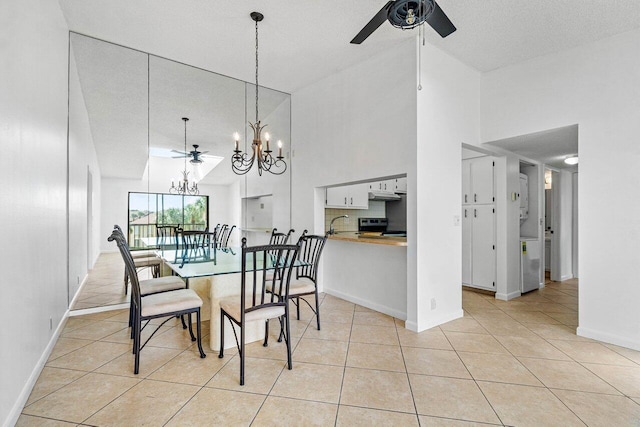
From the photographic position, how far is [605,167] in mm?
2754

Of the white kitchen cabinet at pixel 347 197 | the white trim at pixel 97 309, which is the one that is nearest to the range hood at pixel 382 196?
the white kitchen cabinet at pixel 347 197

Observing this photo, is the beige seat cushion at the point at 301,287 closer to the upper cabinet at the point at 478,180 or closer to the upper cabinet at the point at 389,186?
the upper cabinet at the point at 389,186

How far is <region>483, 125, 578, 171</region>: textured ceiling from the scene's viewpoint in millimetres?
3271

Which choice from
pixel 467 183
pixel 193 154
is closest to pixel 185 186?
pixel 193 154

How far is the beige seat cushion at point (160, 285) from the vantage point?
102 inches

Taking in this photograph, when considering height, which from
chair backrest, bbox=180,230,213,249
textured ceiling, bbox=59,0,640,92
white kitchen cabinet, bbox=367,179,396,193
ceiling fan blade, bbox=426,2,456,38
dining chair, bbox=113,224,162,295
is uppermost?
textured ceiling, bbox=59,0,640,92

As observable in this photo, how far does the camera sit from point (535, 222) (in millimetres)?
4699

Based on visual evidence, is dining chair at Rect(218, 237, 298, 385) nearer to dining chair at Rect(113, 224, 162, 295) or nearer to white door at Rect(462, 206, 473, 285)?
dining chair at Rect(113, 224, 162, 295)

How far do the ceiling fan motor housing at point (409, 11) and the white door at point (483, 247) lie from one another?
3.14 m

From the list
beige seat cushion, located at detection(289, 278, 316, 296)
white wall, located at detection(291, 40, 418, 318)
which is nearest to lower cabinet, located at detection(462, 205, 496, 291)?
white wall, located at detection(291, 40, 418, 318)

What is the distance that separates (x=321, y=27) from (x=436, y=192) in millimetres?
1987

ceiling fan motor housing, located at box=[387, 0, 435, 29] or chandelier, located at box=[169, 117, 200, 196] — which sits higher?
ceiling fan motor housing, located at box=[387, 0, 435, 29]

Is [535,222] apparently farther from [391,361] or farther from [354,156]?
[391,361]

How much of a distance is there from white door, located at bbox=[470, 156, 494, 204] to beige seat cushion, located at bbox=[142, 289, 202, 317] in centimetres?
399
